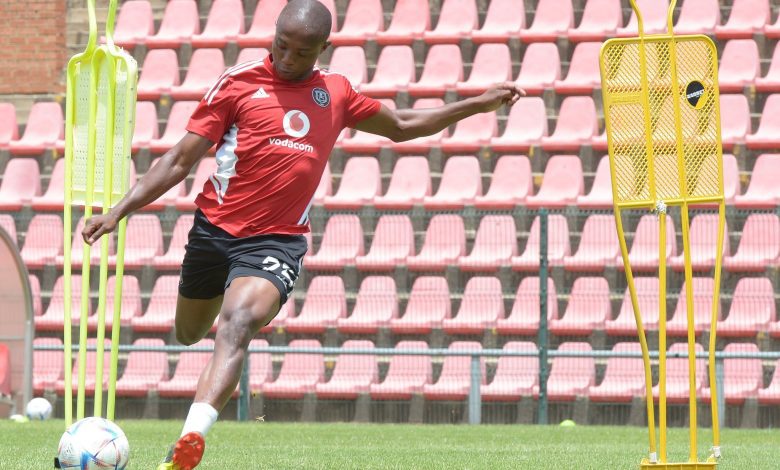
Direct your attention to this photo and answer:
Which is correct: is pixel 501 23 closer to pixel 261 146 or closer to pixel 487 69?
pixel 487 69

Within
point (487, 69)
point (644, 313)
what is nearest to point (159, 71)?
point (487, 69)

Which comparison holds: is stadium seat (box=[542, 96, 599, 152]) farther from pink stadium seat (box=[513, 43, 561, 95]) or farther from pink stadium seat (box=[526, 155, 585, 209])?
pink stadium seat (box=[513, 43, 561, 95])

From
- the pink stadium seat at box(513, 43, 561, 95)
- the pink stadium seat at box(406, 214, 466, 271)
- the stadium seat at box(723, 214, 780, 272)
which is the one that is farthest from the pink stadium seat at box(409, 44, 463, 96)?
the stadium seat at box(723, 214, 780, 272)

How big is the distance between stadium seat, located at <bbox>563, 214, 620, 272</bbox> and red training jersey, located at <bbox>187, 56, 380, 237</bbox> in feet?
28.3

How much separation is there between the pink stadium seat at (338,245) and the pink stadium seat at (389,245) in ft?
0.44

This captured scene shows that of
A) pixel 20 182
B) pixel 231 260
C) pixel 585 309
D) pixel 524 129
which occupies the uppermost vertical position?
pixel 524 129

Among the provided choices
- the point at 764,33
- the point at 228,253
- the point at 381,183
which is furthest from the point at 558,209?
the point at 228,253

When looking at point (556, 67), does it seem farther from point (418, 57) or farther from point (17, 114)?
point (17, 114)

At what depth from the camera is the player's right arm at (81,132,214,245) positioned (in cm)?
592

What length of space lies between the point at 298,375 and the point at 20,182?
452cm

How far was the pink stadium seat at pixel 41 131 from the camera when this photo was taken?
17.0m

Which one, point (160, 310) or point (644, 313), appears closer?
point (644, 313)

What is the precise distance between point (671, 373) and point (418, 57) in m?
5.14

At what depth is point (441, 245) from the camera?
15.0 m
